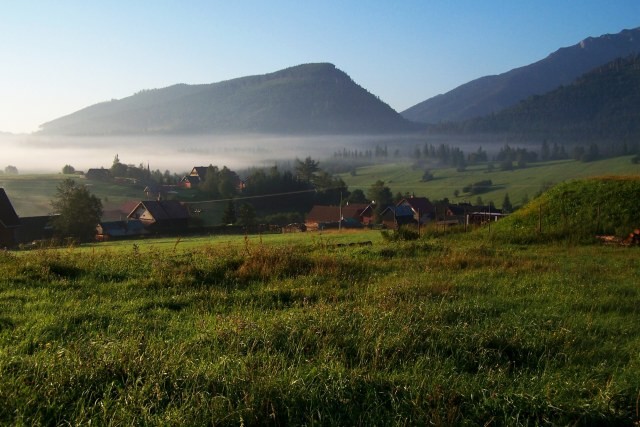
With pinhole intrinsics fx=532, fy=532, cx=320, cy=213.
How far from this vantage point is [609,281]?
10.8m

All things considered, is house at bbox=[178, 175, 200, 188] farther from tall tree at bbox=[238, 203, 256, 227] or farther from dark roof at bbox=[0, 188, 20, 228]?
dark roof at bbox=[0, 188, 20, 228]

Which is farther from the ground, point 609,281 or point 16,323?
point 16,323

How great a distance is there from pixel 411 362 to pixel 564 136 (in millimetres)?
213340

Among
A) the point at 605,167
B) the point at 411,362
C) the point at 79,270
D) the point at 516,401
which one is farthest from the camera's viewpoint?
the point at 605,167

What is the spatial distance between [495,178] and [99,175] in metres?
76.4

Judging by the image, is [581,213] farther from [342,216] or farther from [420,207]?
[342,216]

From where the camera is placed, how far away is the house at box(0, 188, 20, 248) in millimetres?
43750

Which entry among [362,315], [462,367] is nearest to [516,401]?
[462,367]

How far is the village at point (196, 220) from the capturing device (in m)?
45.7

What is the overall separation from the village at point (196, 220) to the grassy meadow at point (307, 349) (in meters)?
32.7

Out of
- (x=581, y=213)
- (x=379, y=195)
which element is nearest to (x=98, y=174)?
(x=379, y=195)

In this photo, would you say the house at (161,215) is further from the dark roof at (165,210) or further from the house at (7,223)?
the house at (7,223)

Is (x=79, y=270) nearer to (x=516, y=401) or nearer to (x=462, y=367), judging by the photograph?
(x=462, y=367)

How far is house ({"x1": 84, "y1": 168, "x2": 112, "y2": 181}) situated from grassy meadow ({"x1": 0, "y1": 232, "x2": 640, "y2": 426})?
297 ft
